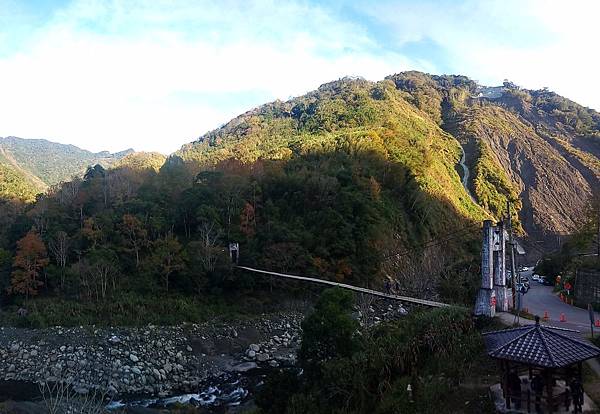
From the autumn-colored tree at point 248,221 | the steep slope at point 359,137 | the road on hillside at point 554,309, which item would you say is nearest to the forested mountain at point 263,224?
the autumn-colored tree at point 248,221

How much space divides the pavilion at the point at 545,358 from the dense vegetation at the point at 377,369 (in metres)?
0.99

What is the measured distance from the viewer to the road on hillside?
1216cm

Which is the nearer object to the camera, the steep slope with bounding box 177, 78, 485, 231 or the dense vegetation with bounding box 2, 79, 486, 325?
the dense vegetation with bounding box 2, 79, 486, 325

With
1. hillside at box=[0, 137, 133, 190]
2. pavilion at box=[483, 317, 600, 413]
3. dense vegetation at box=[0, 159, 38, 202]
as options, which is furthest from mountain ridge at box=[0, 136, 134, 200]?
pavilion at box=[483, 317, 600, 413]

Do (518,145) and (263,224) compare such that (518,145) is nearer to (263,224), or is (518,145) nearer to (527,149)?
(527,149)

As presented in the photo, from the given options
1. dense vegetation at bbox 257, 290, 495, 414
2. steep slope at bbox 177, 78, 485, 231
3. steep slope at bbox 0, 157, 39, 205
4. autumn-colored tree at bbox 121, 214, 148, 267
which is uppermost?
steep slope at bbox 177, 78, 485, 231

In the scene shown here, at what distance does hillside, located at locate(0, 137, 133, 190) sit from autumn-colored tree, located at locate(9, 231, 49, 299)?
53.1 m

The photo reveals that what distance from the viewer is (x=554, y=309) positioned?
49.1ft

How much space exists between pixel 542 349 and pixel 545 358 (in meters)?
0.23

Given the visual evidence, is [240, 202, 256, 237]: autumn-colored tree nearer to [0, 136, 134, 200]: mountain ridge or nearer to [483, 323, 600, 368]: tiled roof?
[483, 323, 600, 368]: tiled roof

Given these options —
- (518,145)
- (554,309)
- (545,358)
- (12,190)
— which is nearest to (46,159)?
(12,190)

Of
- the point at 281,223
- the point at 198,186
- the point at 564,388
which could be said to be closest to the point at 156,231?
the point at 198,186

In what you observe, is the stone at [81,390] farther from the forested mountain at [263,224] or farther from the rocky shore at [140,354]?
the forested mountain at [263,224]

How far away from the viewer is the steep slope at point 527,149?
157ft
